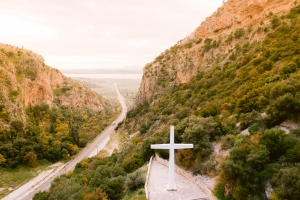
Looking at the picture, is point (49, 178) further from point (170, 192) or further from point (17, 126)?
point (170, 192)

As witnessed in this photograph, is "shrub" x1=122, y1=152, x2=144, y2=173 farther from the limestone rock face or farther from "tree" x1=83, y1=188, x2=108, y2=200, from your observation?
the limestone rock face

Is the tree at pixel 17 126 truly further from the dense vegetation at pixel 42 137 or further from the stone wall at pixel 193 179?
the stone wall at pixel 193 179

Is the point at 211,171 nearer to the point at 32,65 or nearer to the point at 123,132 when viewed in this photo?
the point at 123,132

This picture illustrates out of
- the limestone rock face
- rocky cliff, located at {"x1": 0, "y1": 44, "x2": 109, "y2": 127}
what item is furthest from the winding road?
the limestone rock face

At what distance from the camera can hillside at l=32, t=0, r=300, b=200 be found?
12.9 metres

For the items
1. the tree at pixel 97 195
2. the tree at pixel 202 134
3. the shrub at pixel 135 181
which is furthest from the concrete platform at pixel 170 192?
the tree at pixel 97 195

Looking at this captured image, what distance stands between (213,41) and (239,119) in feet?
Answer: 111

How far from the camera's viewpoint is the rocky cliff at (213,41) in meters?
43.2

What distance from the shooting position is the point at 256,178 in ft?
41.1

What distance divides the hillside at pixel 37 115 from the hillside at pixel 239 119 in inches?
557

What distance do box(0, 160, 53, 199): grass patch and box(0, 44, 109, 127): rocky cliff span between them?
11075 millimetres

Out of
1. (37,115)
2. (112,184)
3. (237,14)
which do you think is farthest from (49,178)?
(237,14)

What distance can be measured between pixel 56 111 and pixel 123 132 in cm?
2449

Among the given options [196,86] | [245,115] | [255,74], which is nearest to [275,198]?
[245,115]
